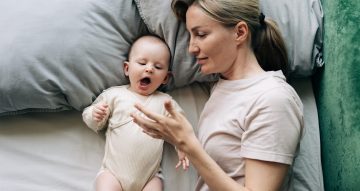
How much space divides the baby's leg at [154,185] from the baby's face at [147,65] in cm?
26

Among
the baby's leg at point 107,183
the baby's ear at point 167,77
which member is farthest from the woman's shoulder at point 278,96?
the baby's leg at point 107,183

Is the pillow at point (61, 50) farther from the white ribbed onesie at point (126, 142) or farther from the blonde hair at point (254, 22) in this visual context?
the blonde hair at point (254, 22)

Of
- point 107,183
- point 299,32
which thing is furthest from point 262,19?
point 107,183

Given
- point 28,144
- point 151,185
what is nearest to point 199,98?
point 151,185

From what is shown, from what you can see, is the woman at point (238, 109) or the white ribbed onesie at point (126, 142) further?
the white ribbed onesie at point (126, 142)

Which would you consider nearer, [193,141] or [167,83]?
[193,141]

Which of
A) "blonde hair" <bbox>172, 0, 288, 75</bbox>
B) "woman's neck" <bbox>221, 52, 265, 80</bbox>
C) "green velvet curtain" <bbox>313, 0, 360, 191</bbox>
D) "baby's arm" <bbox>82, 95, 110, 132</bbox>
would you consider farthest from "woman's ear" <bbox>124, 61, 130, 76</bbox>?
"green velvet curtain" <bbox>313, 0, 360, 191</bbox>

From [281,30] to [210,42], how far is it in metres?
0.30

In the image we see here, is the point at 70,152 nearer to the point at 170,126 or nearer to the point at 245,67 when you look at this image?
the point at 170,126

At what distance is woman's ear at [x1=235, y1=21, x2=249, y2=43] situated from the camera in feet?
3.97

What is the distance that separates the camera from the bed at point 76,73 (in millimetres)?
1347

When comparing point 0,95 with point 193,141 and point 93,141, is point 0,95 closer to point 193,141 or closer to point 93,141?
point 93,141

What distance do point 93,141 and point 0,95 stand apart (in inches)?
11.9

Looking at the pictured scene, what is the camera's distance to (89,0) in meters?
Answer: 1.40
